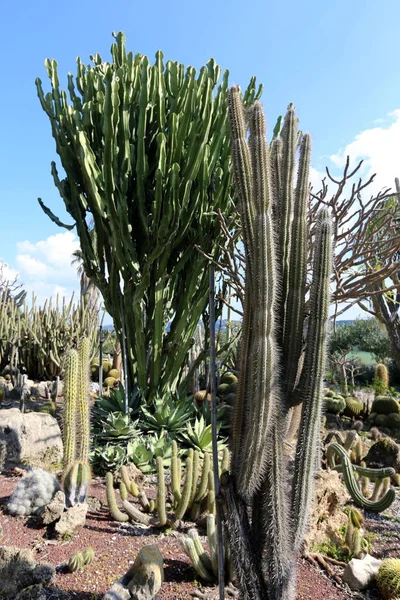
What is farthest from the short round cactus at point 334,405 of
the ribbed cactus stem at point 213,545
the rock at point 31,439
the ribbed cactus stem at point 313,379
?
the ribbed cactus stem at point 313,379

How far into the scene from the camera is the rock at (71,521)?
12.0ft

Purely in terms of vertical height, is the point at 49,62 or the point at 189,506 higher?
the point at 49,62

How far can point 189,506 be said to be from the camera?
4070 millimetres

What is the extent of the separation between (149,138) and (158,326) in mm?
2759

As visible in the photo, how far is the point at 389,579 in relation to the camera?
124 inches

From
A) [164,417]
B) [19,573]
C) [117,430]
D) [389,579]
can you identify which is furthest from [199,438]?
[19,573]

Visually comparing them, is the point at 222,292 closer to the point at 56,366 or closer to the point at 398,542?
the point at 398,542

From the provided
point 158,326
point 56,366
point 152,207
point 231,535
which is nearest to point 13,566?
point 231,535

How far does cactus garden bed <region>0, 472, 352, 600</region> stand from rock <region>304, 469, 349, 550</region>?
0.45 meters

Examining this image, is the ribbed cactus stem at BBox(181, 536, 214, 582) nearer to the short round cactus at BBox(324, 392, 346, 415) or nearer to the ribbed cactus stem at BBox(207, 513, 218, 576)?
the ribbed cactus stem at BBox(207, 513, 218, 576)

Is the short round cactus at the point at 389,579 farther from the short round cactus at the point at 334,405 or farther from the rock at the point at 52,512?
the short round cactus at the point at 334,405

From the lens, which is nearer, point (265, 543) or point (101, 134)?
point (265, 543)

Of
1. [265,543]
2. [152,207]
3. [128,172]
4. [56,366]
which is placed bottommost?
[265,543]

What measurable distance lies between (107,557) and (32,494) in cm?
110
